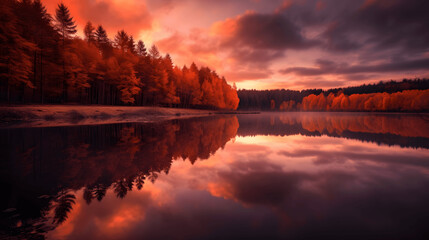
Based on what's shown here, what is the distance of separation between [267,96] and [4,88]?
179373mm

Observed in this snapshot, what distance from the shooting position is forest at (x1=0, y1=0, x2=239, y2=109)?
25281mm

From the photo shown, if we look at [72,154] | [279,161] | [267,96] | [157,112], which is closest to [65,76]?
[157,112]

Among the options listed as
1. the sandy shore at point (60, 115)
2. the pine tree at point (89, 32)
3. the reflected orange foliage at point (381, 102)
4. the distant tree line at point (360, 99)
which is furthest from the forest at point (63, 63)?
the reflected orange foliage at point (381, 102)

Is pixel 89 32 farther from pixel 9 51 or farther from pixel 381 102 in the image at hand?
pixel 381 102

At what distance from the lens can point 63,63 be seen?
3319cm

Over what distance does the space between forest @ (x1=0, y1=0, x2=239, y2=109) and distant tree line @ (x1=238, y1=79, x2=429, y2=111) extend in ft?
400

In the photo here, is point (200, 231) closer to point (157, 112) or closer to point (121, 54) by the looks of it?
point (157, 112)

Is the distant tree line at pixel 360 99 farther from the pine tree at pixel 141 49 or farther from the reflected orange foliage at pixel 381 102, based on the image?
the pine tree at pixel 141 49

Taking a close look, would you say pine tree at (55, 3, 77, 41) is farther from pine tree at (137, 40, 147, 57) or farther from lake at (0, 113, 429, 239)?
lake at (0, 113, 429, 239)

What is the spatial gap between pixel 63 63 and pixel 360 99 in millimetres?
159597

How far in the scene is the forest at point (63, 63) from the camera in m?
25.3

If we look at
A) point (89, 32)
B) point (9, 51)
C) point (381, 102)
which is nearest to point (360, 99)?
point (381, 102)

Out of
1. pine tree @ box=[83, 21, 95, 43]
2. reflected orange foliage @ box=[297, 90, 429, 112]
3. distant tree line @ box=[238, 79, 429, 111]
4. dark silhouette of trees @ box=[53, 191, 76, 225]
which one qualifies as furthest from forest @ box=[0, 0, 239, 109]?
reflected orange foliage @ box=[297, 90, 429, 112]

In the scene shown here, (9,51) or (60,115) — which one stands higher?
(9,51)
